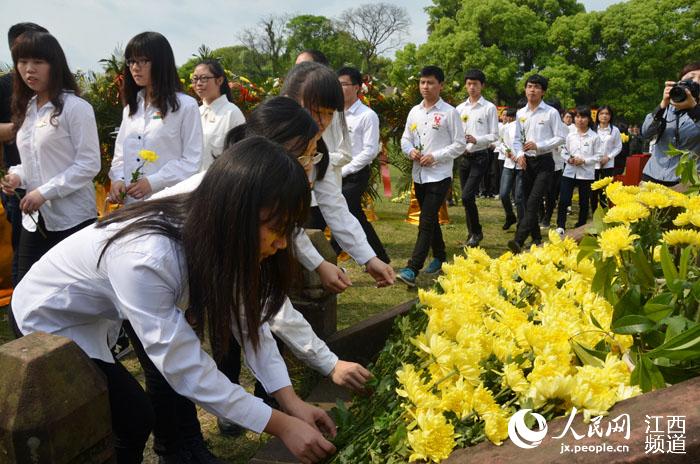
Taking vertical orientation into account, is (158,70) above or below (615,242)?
above

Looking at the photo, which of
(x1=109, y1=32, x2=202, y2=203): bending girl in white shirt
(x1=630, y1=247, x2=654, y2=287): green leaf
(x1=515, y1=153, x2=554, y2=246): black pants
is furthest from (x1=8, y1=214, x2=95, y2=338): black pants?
→ (x1=515, y1=153, x2=554, y2=246): black pants

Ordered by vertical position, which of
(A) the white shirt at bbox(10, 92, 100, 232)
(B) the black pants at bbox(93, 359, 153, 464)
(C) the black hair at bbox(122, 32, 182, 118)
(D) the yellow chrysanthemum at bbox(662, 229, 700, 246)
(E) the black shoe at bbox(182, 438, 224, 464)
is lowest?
(E) the black shoe at bbox(182, 438, 224, 464)

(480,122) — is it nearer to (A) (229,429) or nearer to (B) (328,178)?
(B) (328,178)

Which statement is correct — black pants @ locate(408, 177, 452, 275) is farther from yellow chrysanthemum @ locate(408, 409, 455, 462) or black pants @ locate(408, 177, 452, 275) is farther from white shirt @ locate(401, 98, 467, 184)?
yellow chrysanthemum @ locate(408, 409, 455, 462)

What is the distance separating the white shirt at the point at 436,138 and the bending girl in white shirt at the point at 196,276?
435cm

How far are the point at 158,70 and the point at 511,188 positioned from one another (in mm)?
5587

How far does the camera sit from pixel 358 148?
6012 millimetres

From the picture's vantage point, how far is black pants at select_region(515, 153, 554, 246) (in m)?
7.04

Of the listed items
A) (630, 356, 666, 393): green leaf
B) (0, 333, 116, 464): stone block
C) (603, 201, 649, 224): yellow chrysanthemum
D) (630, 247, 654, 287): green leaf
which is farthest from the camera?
(603, 201, 649, 224): yellow chrysanthemum

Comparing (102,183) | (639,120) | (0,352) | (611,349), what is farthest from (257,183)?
(639,120)

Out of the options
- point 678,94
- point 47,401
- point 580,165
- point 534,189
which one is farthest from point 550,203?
point 47,401

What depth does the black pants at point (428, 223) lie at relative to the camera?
5738 mm

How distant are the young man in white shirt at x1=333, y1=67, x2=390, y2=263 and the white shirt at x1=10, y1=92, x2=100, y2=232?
266cm

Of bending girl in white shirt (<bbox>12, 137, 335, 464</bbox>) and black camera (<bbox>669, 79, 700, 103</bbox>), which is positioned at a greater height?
black camera (<bbox>669, 79, 700, 103</bbox>)
